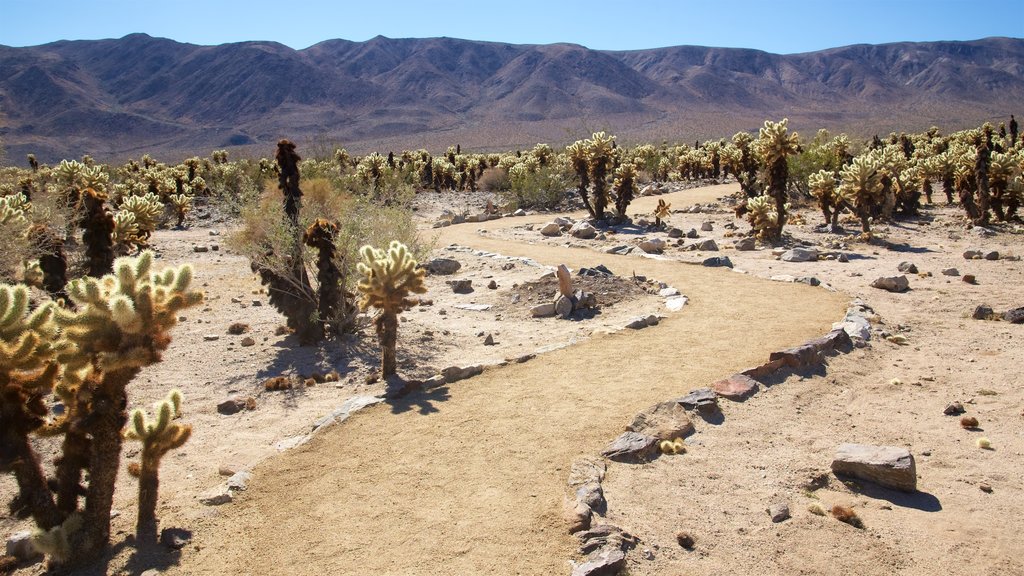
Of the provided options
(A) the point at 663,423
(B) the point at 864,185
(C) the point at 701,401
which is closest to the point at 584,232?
(B) the point at 864,185

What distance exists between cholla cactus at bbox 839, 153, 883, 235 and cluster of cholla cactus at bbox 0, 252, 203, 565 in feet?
59.1

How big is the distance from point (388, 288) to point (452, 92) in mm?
131320

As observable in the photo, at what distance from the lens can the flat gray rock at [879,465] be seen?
18.5ft

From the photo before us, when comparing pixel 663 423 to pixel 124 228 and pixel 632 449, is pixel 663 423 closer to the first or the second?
pixel 632 449

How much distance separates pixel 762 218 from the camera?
61.4ft

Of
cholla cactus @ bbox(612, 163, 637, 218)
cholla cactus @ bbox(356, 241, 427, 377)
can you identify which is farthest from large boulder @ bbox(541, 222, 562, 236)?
cholla cactus @ bbox(356, 241, 427, 377)

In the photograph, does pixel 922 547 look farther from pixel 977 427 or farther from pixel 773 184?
pixel 773 184

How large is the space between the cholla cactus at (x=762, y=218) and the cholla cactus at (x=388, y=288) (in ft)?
41.9

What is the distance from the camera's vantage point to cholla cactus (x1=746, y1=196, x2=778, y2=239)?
18609 millimetres

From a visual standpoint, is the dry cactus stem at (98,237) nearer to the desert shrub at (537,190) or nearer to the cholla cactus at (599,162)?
the cholla cactus at (599,162)

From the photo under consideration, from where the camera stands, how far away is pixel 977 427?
6.80 m

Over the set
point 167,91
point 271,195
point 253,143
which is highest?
point 167,91

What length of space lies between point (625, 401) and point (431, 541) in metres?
3.25

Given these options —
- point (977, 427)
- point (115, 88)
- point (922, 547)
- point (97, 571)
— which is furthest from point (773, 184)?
point (115, 88)
